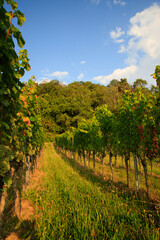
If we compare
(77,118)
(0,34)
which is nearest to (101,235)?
(0,34)

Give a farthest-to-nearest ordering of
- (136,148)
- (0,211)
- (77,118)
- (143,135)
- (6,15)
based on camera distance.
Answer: (77,118) → (136,148) → (143,135) → (0,211) → (6,15)

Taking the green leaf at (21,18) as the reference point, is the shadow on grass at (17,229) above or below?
below

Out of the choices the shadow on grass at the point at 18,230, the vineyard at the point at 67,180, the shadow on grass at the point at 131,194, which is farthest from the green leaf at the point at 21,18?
the shadow on grass at the point at 18,230

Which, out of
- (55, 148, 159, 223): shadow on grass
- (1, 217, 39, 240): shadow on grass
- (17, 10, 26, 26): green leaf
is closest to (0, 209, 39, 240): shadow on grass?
(1, 217, 39, 240): shadow on grass

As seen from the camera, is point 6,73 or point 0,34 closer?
point 0,34

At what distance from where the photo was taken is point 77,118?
132 feet

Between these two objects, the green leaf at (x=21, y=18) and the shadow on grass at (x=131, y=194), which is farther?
the shadow on grass at (x=131, y=194)

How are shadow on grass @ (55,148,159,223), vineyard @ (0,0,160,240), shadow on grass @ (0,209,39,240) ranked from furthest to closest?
shadow on grass @ (55,148,159,223), shadow on grass @ (0,209,39,240), vineyard @ (0,0,160,240)

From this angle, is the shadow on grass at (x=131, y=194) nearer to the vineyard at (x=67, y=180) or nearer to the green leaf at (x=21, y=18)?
the vineyard at (x=67, y=180)

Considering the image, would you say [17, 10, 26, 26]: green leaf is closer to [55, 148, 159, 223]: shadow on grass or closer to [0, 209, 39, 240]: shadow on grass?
[55, 148, 159, 223]: shadow on grass

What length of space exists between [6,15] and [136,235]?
471 cm

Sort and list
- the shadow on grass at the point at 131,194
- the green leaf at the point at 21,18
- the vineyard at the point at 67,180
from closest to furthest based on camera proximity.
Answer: the green leaf at the point at 21,18 → the vineyard at the point at 67,180 → the shadow on grass at the point at 131,194

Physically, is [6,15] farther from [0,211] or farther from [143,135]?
[143,135]

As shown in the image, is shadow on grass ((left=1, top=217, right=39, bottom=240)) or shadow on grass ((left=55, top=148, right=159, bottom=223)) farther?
shadow on grass ((left=55, top=148, right=159, bottom=223))
